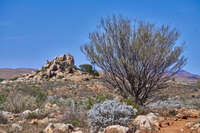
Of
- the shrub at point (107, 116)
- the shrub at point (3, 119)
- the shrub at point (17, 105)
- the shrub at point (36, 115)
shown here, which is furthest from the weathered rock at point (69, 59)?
the shrub at point (107, 116)

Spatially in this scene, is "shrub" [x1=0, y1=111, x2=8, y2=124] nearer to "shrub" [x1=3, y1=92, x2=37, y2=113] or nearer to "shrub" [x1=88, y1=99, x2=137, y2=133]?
"shrub" [x1=3, y1=92, x2=37, y2=113]

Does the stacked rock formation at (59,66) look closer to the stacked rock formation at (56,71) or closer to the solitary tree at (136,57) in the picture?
the stacked rock formation at (56,71)

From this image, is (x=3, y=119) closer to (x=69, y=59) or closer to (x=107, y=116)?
(x=107, y=116)

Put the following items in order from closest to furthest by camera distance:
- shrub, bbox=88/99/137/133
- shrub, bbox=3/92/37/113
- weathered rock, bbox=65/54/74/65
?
shrub, bbox=88/99/137/133 → shrub, bbox=3/92/37/113 → weathered rock, bbox=65/54/74/65

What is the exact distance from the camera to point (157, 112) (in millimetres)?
8727

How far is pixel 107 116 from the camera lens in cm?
623

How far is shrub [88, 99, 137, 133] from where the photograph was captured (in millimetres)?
6011

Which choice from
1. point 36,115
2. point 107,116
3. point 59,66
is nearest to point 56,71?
point 59,66

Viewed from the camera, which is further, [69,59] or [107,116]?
[69,59]

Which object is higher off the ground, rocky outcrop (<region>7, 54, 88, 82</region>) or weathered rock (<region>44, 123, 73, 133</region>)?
rocky outcrop (<region>7, 54, 88, 82</region>)

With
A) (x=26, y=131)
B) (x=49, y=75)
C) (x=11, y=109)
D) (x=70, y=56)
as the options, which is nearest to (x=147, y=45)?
(x=26, y=131)

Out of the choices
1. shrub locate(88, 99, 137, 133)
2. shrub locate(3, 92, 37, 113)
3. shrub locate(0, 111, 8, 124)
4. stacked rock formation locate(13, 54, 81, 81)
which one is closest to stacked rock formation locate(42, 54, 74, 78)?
stacked rock formation locate(13, 54, 81, 81)

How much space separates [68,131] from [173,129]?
2555mm

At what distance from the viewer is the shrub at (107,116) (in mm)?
Result: 6011
